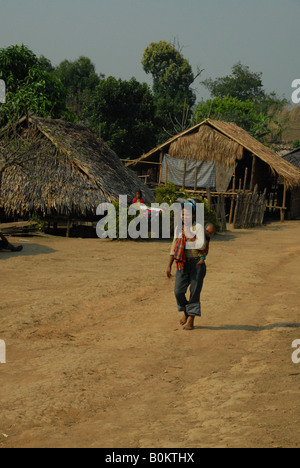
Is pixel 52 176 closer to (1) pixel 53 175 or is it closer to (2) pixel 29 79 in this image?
(1) pixel 53 175

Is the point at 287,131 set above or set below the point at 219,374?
above

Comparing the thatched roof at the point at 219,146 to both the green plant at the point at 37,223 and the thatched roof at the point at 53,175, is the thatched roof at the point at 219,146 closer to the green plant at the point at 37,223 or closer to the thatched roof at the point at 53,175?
the thatched roof at the point at 53,175

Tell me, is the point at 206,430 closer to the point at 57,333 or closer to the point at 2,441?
the point at 2,441

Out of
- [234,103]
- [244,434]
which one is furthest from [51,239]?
[234,103]

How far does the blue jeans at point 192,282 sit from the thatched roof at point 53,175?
865cm

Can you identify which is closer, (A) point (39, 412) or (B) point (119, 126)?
(A) point (39, 412)

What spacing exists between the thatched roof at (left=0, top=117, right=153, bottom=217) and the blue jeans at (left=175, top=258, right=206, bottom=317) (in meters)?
8.65

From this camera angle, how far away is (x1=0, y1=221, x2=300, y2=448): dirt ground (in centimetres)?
393

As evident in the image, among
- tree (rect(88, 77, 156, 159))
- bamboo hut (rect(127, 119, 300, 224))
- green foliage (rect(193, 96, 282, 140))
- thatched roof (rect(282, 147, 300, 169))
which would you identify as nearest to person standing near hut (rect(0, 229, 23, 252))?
bamboo hut (rect(127, 119, 300, 224))

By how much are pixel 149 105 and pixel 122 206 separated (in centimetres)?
1745

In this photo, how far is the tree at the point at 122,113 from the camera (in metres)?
29.6

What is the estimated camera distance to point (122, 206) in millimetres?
14352

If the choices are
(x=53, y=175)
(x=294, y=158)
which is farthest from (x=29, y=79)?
A: (x=294, y=158)

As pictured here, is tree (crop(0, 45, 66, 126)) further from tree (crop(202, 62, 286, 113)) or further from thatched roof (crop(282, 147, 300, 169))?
tree (crop(202, 62, 286, 113))
